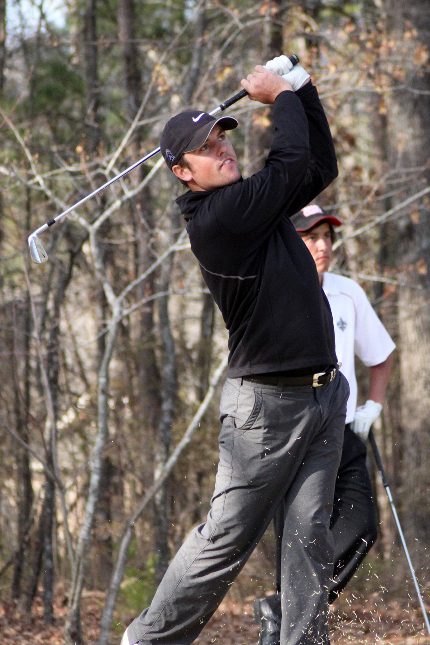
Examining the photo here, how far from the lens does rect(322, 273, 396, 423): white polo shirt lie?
207 inches

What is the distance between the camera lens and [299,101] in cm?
388

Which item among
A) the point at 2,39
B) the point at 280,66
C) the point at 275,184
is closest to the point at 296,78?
the point at 280,66

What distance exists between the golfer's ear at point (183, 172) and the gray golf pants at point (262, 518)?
0.81 metres

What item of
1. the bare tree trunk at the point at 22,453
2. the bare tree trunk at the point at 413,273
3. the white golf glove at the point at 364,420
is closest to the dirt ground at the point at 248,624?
the bare tree trunk at the point at 22,453

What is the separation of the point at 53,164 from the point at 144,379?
2.35m

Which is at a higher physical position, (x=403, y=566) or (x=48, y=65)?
(x=48, y=65)

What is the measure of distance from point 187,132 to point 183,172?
159 mm

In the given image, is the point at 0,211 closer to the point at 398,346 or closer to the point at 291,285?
Result: the point at 398,346

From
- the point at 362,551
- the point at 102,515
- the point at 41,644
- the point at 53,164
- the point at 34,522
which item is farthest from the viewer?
the point at 102,515

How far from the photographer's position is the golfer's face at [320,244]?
5332 millimetres

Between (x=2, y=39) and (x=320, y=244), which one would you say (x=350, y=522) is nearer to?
(x=320, y=244)

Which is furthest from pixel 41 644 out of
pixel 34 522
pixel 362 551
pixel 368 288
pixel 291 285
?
pixel 368 288

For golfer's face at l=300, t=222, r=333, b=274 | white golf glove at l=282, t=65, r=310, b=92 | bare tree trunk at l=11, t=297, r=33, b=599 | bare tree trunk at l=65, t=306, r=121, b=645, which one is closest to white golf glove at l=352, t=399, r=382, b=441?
golfer's face at l=300, t=222, r=333, b=274

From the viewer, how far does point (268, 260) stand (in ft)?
12.4
